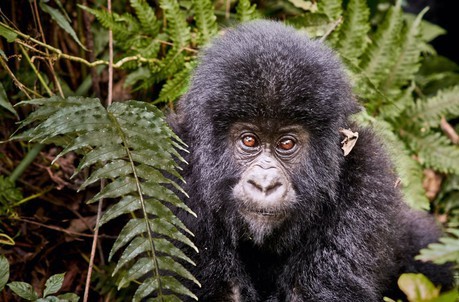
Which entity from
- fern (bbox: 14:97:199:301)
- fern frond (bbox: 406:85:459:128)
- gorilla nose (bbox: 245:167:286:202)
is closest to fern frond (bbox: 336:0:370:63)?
fern frond (bbox: 406:85:459:128)

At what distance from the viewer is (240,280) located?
3.91 metres

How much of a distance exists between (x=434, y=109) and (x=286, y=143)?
233cm

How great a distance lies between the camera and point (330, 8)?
5.15 m

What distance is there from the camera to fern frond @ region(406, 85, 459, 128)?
5.38m

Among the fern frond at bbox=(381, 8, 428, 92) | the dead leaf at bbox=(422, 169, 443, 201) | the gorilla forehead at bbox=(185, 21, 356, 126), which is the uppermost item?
the gorilla forehead at bbox=(185, 21, 356, 126)

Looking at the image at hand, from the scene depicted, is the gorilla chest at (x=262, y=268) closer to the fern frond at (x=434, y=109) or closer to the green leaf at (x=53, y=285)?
the green leaf at (x=53, y=285)

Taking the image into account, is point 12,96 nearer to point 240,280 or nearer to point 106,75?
point 106,75

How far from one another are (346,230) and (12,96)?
2898mm

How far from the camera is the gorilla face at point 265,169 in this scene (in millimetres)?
3510

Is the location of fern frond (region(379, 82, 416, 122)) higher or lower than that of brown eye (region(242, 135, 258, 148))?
lower

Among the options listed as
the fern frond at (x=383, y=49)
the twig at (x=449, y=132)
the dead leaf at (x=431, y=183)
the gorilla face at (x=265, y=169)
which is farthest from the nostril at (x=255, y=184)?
the twig at (x=449, y=132)

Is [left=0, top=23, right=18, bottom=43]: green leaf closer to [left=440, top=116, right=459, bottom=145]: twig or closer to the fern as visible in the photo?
the fern

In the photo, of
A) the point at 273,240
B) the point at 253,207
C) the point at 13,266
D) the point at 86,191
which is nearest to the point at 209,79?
the point at 253,207

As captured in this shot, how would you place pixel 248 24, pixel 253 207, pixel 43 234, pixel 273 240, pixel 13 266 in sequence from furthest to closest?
pixel 43 234 → pixel 13 266 → pixel 248 24 → pixel 273 240 → pixel 253 207
